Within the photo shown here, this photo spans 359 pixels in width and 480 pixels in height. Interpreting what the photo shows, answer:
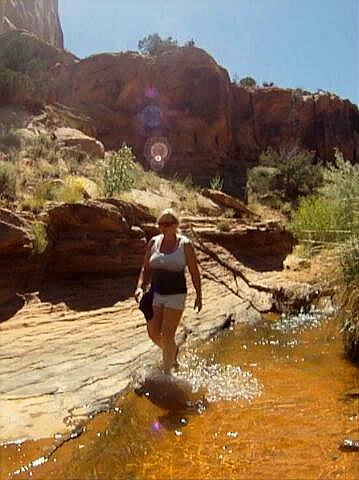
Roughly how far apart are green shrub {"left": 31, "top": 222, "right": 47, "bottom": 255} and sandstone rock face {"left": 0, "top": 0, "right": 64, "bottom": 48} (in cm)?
3041

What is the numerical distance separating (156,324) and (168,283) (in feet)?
1.45

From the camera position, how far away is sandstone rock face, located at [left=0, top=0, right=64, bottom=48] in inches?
1441

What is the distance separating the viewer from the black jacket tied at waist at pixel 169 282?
4.63 meters

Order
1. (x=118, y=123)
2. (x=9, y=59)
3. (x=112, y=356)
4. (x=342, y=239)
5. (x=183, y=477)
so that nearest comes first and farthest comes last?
(x=183, y=477) → (x=112, y=356) → (x=342, y=239) → (x=9, y=59) → (x=118, y=123)

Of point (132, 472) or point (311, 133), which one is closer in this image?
point (132, 472)

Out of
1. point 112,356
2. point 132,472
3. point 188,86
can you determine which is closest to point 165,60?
point 188,86

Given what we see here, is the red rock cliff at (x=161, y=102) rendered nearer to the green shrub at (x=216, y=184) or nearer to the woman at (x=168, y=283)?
the green shrub at (x=216, y=184)

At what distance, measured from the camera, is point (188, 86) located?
30891 millimetres

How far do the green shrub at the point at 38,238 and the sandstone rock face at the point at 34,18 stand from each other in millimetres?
30412

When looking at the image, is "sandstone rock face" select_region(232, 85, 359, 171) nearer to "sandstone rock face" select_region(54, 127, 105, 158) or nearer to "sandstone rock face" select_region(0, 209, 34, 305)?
"sandstone rock face" select_region(54, 127, 105, 158)

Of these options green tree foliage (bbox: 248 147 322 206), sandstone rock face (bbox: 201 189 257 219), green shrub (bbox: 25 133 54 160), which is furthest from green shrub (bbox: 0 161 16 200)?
green tree foliage (bbox: 248 147 322 206)

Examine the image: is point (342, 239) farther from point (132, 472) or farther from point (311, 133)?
point (311, 133)

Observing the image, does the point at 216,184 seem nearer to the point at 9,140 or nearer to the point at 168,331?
the point at 9,140

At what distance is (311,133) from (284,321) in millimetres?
30821
